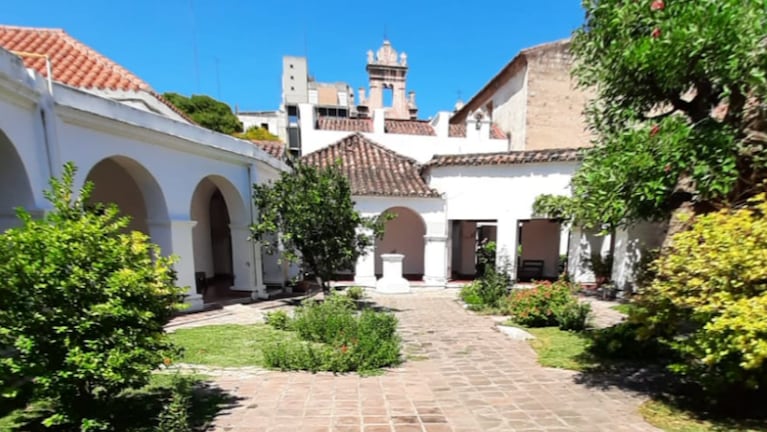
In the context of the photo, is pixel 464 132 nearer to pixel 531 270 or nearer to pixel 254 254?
pixel 531 270

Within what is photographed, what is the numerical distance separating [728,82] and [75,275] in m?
6.49

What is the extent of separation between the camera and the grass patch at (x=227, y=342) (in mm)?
5594

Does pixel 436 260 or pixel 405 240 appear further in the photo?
pixel 405 240

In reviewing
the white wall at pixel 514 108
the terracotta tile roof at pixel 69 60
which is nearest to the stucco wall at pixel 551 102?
the white wall at pixel 514 108

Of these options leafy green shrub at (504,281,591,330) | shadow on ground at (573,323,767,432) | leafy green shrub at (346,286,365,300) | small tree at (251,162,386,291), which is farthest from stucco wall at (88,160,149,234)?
shadow on ground at (573,323,767,432)

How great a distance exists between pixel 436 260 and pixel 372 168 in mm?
4839

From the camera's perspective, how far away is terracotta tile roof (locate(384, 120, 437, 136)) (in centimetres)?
2005

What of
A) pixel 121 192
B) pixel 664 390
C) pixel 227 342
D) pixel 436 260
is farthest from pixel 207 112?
pixel 664 390

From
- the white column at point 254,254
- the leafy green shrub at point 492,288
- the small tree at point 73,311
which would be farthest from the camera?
the white column at point 254,254

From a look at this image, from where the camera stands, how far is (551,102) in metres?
17.4

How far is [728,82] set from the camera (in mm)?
3537

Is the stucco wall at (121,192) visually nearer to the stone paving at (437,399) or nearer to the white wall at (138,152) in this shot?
the white wall at (138,152)

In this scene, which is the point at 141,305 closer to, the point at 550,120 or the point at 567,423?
the point at 567,423

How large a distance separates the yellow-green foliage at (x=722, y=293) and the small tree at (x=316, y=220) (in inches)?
252
